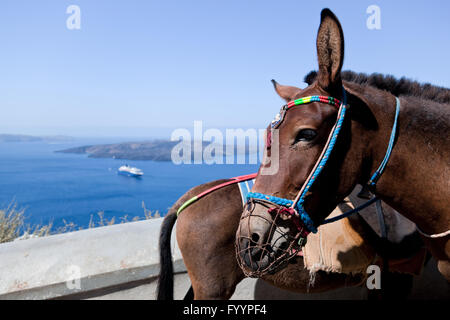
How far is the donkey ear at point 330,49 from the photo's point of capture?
120 centimetres

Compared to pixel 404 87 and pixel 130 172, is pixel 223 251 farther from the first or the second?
pixel 130 172

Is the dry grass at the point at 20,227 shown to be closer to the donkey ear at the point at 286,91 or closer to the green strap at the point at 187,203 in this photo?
the green strap at the point at 187,203

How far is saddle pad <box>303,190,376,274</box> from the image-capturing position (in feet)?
6.70

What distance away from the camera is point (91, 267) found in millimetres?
2320

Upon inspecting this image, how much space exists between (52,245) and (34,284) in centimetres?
38

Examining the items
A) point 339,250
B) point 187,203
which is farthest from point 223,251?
point 339,250

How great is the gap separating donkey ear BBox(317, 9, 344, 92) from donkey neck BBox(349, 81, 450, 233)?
0.23m

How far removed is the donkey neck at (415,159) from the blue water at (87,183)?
16520 mm

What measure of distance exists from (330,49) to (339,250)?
1.46 metres

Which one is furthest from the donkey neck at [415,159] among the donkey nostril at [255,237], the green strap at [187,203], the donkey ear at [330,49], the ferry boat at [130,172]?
the ferry boat at [130,172]

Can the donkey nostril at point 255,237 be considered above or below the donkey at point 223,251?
above

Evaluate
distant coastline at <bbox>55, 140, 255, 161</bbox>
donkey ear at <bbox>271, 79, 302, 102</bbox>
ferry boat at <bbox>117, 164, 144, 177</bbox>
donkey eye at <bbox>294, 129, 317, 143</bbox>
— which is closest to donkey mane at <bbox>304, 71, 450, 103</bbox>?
donkey ear at <bbox>271, 79, 302, 102</bbox>

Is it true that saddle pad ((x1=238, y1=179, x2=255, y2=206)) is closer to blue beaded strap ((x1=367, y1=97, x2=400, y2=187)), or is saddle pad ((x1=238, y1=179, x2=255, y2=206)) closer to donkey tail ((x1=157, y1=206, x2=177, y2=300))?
donkey tail ((x1=157, y1=206, x2=177, y2=300))
